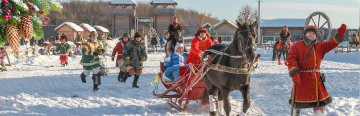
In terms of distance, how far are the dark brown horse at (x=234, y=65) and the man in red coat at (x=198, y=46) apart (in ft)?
3.10

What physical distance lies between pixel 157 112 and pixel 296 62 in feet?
9.62

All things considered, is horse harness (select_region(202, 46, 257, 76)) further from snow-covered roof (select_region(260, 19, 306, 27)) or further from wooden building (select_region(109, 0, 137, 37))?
wooden building (select_region(109, 0, 137, 37))

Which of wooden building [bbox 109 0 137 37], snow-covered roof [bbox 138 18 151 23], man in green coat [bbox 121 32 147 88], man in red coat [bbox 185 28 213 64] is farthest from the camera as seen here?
snow-covered roof [bbox 138 18 151 23]

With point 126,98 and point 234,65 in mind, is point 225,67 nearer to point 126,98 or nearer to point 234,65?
point 234,65

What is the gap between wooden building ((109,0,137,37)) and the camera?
54.9m

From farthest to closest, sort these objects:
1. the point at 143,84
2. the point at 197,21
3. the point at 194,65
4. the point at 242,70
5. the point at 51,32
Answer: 1. the point at 197,21
2. the point at 51,32
3. the point at 143,84
4. the point at 194,65
5. the point at 242,70

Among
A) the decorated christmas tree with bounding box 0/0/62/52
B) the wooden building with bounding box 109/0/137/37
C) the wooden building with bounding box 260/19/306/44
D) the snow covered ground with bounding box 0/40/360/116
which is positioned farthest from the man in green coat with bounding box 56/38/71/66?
the wooden building with bounding box 109/0/137/37

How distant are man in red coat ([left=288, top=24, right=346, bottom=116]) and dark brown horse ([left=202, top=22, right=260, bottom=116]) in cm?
56

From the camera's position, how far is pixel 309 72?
4277mm

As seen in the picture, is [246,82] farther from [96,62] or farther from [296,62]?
[96,62]

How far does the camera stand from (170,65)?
269 inches

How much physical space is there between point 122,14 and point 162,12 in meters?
6.87

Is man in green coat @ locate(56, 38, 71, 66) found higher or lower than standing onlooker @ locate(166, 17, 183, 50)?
lower

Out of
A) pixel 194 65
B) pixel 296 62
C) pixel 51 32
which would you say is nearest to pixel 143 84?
pixel 194 65
